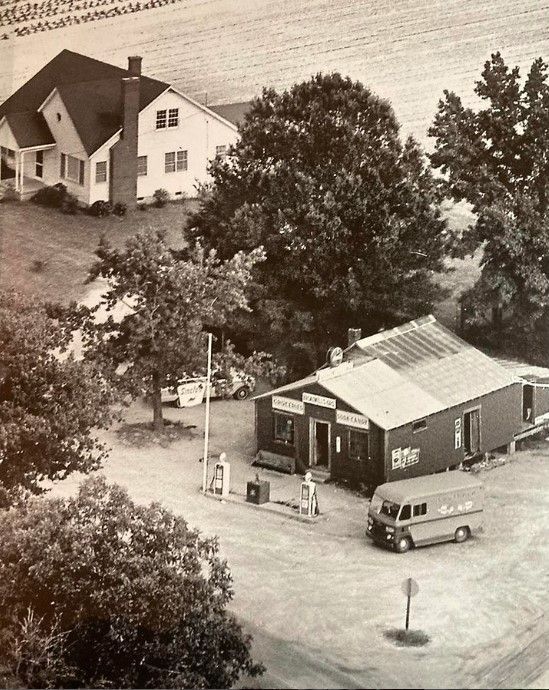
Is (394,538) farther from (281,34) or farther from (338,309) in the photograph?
(281,34)

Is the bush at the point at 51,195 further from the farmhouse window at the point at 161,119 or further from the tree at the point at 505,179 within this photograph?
the tree at the point at 505,179

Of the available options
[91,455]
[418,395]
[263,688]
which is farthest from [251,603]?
[418,395]

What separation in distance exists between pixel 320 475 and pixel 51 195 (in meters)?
4.23

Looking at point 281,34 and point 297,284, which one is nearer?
point 281,34

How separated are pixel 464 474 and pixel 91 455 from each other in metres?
3.99

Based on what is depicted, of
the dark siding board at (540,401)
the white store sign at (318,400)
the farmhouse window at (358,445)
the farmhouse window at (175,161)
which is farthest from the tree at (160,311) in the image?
the dark siding board at (540,401)

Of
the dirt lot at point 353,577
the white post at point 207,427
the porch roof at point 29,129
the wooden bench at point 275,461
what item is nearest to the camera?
the dirt lot at point 353,577

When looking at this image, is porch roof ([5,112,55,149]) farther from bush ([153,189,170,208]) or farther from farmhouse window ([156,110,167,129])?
bush ([153,189,170,208])

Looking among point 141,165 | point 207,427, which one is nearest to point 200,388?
point 207,427

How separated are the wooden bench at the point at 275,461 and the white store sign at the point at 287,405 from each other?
0.51m

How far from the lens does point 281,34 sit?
49.9 feet

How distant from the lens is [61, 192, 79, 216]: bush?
15.0 meters

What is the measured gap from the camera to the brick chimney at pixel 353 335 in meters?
16.3

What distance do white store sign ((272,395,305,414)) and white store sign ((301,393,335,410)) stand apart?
0.25 feet
